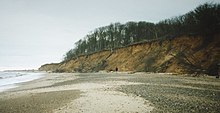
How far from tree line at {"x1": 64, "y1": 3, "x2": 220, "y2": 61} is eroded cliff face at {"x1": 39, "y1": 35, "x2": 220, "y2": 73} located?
6.43ft

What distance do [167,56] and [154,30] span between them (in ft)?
82.8

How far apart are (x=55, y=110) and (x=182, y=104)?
5.53 metres

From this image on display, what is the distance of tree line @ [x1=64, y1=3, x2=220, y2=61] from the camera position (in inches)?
1297

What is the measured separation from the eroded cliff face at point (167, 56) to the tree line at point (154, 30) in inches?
77.2

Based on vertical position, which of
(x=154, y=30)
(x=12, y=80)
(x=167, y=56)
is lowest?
(x=12, y=80)

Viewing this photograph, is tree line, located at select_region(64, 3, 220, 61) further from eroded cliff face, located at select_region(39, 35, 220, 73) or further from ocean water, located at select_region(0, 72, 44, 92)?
ocean water, located at select_region(0, 72, 44, 92)

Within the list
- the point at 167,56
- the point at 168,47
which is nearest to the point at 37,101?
the point at 167,56

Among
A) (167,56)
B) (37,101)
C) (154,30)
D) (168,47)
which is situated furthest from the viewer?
(154,30)

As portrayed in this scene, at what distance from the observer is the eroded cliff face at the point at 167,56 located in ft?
97.7

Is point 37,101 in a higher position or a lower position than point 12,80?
lower

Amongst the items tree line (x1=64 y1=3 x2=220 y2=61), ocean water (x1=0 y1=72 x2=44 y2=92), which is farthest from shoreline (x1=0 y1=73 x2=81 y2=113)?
tree line (x1=64 y1=3 x2=220 y2=61)

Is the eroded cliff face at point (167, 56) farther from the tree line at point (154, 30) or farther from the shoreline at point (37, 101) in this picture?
the shoreline at point (37, 101)

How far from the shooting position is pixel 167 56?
39.1 m

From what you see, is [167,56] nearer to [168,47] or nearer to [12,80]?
[168,47]
